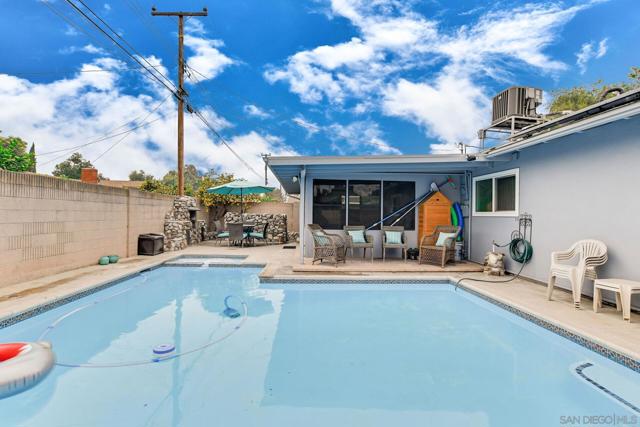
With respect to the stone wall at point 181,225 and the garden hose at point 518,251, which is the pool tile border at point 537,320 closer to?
the garden hose at point 518,251

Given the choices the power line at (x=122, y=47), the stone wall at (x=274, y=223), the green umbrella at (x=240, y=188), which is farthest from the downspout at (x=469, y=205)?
the power line at (x=122, y=47)

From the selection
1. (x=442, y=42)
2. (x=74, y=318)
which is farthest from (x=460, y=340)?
(x=442, y=42)

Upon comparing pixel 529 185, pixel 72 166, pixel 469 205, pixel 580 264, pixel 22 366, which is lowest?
pixel 22 366

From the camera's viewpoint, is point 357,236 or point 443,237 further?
point 357,236

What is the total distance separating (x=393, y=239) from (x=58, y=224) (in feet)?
23.1

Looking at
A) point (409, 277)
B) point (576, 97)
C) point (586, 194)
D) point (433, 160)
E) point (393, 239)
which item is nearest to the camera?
point (586, 194)

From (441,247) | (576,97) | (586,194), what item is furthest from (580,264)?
(576,97)

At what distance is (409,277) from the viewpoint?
21.5 ft

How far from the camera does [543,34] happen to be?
691 inches

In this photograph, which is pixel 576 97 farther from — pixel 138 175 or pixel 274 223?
pixel 138 175

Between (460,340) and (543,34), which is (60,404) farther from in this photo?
(543,34)

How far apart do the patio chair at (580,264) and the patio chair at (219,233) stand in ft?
33.0

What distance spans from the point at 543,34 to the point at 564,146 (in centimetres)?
1646

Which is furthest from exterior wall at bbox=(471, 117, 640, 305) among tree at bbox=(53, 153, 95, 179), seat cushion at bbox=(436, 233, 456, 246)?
tree at bbox=(53, 153, 95, 179)
